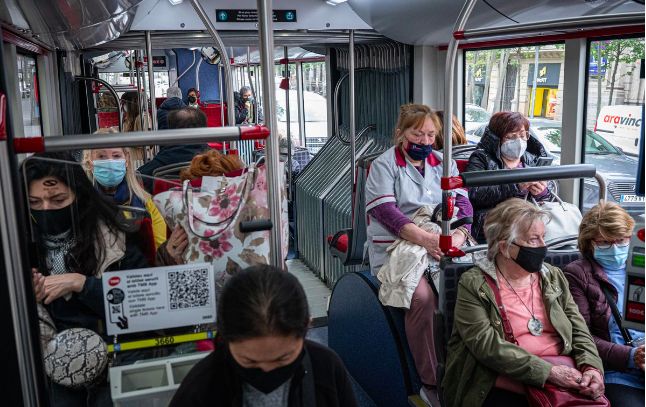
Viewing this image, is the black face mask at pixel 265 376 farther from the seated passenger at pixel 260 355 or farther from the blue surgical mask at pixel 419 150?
the blue surgical mask at pixel 419 150

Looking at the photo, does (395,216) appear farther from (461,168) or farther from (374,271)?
(461,168)

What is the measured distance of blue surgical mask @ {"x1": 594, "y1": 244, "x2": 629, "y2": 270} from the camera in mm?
3020

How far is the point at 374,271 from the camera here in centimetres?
387

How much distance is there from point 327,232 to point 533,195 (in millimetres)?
3279

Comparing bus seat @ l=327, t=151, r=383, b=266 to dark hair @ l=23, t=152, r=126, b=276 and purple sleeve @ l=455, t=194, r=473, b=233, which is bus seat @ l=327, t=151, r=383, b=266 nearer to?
purple sleeve @ l=455, t=194, r=473, b=233

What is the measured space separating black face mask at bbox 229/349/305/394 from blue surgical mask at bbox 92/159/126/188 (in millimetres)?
1033

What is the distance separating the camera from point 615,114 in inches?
156

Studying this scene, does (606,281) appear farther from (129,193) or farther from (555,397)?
(129,193)

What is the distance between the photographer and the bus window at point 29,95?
4.02 m

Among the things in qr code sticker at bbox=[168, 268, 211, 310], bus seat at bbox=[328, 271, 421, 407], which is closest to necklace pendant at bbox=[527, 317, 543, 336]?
bus seat at bbox=[328, 271, 421, 407]

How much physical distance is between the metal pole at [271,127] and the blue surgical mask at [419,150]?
5.33 ft

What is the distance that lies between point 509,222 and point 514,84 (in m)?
2.15

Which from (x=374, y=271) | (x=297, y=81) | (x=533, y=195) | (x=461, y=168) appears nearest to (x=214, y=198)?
(x=374, y=271)

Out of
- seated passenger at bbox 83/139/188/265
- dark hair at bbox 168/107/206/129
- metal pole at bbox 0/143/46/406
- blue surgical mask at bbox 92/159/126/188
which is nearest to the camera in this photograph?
metal pole at bbox 0/143/46/406
